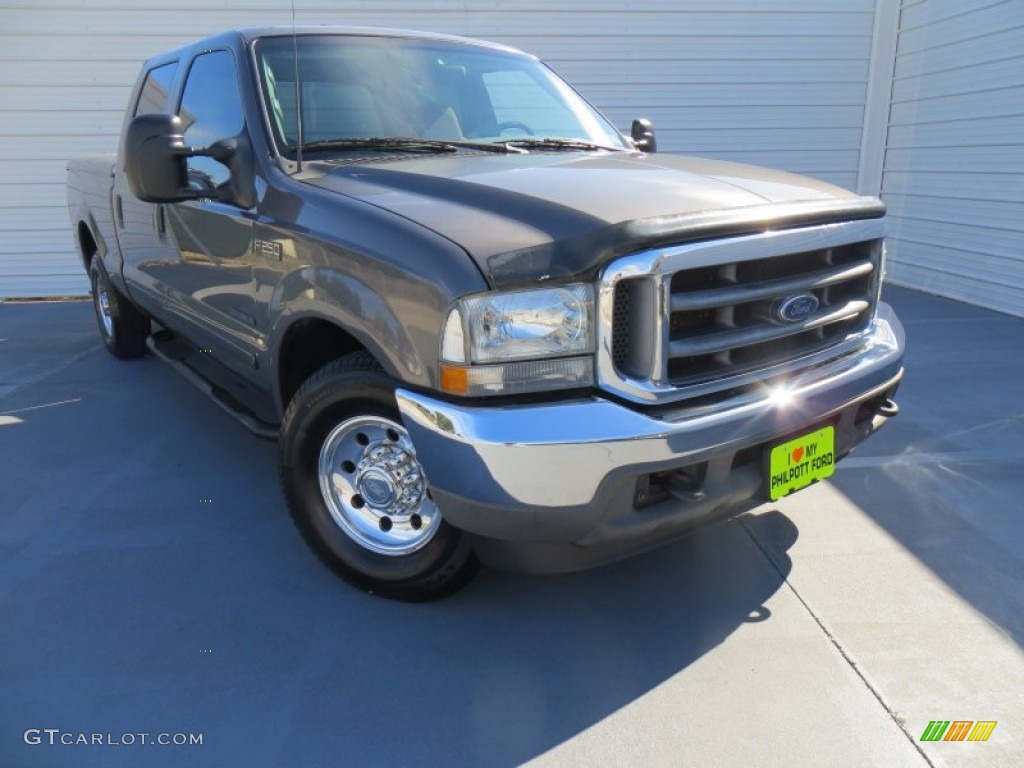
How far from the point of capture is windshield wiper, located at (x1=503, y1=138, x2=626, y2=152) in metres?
3.38

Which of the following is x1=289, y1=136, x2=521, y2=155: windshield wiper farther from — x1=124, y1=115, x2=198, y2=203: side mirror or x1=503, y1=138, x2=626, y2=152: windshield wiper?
x1=124, y1=115, x2=198, y2=203: side mirror

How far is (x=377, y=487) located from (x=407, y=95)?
171 centimetres

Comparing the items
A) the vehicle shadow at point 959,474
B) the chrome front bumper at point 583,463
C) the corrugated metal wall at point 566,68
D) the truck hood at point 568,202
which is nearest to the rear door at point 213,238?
the truck hood at point 568,202

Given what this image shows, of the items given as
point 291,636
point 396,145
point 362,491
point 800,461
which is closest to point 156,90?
point 396,145

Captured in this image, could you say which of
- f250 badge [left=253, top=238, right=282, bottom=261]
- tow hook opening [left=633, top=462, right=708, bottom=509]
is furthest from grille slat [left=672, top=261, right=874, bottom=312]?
f250 badge [left=253, top=238, right=282, bottom=261]

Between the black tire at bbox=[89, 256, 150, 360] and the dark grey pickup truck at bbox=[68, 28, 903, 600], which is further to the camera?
the black tire at bbox=[89, 256, 150, 360]

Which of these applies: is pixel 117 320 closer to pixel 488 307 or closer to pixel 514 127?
pixel 514 127

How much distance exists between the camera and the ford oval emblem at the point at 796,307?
245 centimetres

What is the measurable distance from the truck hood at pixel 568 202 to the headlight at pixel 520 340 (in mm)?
64

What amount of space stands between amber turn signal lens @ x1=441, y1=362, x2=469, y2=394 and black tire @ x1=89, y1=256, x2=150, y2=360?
4379 mm

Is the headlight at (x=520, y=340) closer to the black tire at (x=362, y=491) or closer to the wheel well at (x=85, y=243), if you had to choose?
the black tire at (x=362, y=491)

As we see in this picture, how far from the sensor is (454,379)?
6.94 feet

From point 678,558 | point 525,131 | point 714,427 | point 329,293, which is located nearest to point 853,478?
point 678,558

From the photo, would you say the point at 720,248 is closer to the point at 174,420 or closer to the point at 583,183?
the point at 583,183
